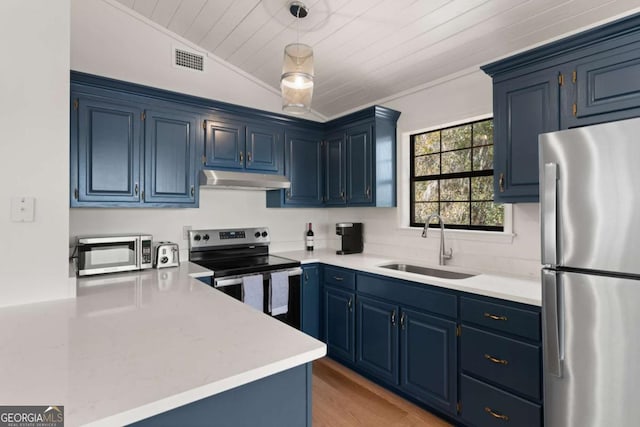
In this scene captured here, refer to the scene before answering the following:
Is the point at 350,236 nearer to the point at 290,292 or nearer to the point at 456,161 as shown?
the point at 290,292

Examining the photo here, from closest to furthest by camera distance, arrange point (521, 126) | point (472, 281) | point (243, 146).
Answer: point (521, 126), point (472, 281), point (243, 146)

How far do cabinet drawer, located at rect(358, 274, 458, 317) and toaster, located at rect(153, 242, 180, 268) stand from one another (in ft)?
5.03

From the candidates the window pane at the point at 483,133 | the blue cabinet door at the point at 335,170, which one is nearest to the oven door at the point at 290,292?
the blue cabinet door at the point at 335,170

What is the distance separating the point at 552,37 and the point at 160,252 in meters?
3.19

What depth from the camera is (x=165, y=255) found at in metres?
2.66

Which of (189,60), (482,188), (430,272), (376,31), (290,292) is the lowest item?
(290,292)

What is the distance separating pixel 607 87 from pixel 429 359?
188 centimetres

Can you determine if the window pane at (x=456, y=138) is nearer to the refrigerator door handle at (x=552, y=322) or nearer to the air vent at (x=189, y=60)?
the refrigerator door handle at (x=552, y=322)

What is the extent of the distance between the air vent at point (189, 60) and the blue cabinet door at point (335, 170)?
146 cm

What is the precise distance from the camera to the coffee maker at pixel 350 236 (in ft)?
11.3

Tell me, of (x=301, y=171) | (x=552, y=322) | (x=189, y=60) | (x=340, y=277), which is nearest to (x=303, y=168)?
(x=301, y=171)

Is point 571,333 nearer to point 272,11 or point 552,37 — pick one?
point 552,37

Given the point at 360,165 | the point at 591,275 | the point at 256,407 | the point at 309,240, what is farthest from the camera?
the point at 309,240

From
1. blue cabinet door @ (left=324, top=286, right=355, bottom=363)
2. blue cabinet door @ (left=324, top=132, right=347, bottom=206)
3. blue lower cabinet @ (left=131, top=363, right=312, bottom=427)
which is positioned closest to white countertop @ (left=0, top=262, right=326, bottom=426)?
blue lower cabinet @ (left=131, top=363, right=312, bottom=427)
